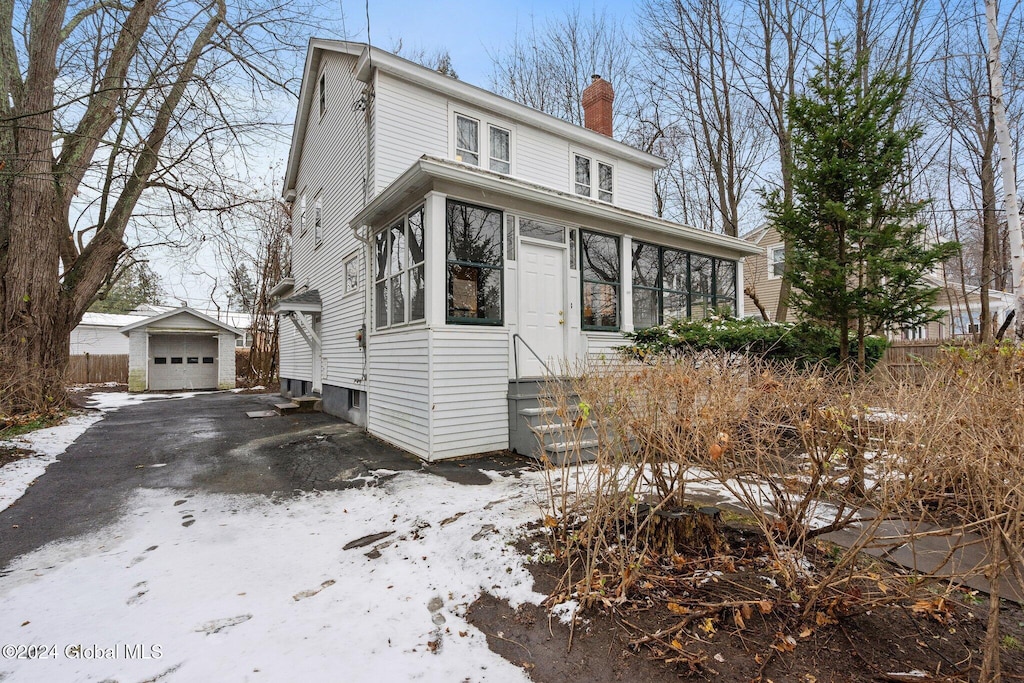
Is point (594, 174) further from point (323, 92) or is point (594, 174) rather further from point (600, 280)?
point (323, 92)

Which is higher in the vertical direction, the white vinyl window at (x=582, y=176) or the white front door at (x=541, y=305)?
the white vinyl window at (x=582, y=176)

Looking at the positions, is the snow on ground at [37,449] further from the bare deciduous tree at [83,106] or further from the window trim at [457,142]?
the window trim at [457,142]

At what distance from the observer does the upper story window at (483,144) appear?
31.1 feet

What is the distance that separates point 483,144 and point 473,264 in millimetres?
4227

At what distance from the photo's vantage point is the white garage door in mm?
17172

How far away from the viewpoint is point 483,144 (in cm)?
975

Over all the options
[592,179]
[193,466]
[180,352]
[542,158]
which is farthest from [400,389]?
[180,352]

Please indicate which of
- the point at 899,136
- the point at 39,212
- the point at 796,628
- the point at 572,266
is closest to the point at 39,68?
the point at 39,212

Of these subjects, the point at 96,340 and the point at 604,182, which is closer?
the point at 604,182

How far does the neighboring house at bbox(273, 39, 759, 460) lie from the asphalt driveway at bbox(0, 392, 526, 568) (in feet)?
2.01

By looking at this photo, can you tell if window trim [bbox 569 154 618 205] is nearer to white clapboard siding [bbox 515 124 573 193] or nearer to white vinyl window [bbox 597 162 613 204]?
white vinyl window [bbox 597 162 613 204]

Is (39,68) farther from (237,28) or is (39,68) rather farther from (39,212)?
(237,28)

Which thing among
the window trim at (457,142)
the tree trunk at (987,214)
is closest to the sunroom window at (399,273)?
the window trim at (457,142)

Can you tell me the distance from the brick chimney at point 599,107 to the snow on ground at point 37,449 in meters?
12.7
